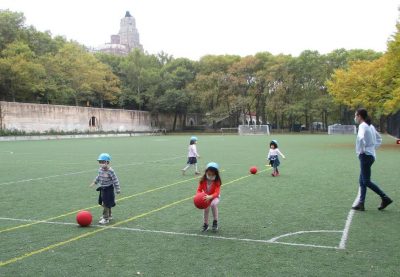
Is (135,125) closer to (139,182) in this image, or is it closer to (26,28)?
(26,28)

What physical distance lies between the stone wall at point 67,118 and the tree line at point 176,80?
315 cm

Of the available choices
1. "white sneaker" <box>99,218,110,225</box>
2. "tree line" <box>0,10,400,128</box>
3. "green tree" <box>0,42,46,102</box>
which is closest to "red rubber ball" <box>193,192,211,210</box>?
"white sneaker" <box>99,218,110,225</box>

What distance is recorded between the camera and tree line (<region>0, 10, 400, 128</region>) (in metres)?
62.5

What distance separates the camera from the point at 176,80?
83125mm

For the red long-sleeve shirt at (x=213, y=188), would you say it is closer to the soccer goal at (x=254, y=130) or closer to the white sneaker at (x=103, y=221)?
the white sneaker at (x=103, y=221)

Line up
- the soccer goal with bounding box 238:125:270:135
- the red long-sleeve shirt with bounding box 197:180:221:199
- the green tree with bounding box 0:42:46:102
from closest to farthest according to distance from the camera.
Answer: the red long-sleeve shirt with bounding box 197:180:221:199 → the green tree with bounding box 0:42:46:102 → the soccer goal with bounding box 238:125:270:135

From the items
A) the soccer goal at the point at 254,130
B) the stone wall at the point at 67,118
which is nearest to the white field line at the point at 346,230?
the stone wall at the point at 67,118

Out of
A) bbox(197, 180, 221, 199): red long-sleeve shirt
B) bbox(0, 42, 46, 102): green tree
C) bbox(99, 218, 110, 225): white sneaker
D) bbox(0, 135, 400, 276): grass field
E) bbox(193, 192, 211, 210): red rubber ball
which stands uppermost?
bbox(0, 42, 46, 102): green tree

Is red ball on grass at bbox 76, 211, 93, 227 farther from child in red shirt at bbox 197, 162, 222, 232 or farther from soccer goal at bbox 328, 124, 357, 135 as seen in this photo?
soccer goal at bbox 328, 124, 357, 135

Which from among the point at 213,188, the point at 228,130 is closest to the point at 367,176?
the point at 213,188

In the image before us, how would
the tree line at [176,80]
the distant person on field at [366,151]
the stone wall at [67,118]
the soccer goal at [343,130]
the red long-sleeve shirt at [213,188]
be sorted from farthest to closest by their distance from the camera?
the soccer goal at [343,130], the tree line at [176,80], the stone wall at [67,118], the distant person on field at [366,151], the red long-sleeve shirt at [213,188]

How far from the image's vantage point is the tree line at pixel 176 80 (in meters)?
62.5

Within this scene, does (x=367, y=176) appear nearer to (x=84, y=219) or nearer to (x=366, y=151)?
(x=366, y=151)

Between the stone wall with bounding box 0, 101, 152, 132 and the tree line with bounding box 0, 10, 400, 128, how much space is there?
10.3ft
